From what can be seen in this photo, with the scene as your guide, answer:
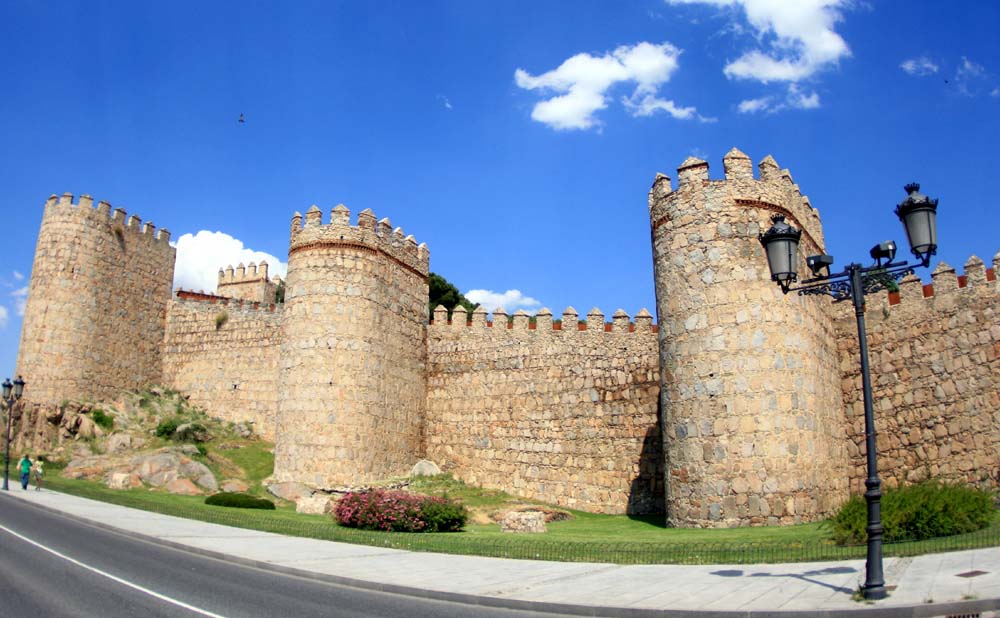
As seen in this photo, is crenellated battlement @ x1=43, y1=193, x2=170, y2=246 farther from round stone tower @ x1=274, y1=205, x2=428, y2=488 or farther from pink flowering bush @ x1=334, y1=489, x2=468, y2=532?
pink flowering bush @ x1=334, y1=489, x2=468, y2=532

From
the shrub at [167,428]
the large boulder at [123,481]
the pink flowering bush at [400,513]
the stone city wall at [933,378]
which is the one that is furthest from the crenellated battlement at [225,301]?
the stone city wall at [933,378]

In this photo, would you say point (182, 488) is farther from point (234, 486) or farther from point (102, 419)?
point (102, 419)

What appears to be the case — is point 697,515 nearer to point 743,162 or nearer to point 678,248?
point 678,248

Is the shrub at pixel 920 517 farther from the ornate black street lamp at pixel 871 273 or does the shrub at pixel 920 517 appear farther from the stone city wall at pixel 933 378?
the stone city wall at pixel 933 378

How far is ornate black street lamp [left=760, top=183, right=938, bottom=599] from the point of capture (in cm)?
781

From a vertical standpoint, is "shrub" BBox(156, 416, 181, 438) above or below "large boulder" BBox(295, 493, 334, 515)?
above

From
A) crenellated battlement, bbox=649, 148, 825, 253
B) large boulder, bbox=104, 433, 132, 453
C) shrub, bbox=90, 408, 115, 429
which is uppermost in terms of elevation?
crenellated battlement, bbox=649, 148, 825, 253

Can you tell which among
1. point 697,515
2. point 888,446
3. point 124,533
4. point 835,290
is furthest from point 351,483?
point 835,290

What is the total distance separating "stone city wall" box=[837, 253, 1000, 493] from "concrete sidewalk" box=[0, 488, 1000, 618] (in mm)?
8311

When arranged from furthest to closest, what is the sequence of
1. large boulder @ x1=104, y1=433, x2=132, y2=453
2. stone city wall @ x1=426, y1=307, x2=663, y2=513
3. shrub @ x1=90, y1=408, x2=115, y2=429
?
1. shrub @ x1=90, y1=408, x2=115, y2=429
2. large boulder @ x1=104, y1=433, x2=132, y2=453
3. stone city wall @ x1=426, y1=307, x2=663, y2=513

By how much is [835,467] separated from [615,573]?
9.41m

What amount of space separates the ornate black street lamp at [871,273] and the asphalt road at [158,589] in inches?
141

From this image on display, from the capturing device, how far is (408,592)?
376 inches

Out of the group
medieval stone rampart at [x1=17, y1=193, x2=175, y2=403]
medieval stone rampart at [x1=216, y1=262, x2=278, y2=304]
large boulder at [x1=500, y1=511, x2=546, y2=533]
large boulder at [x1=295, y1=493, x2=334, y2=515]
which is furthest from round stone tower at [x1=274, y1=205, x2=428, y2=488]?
medieval stone rampart at [x1=216, y1=262, x2=278, y2=304]
